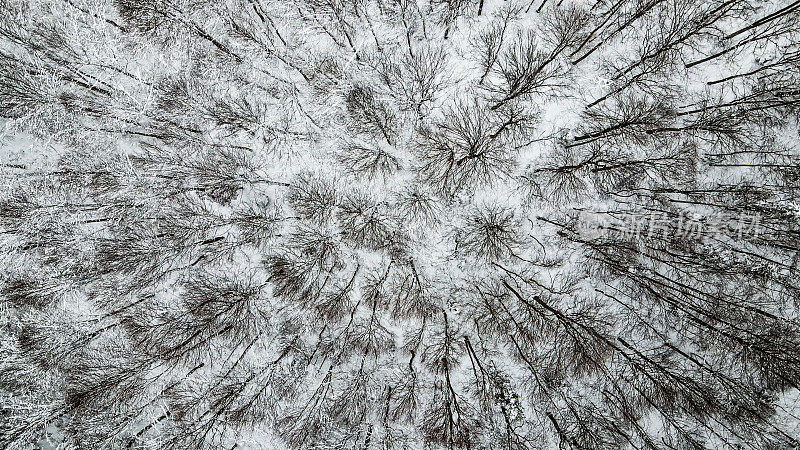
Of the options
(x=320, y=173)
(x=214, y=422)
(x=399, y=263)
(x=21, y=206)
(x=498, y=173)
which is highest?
(x=498, y=173)

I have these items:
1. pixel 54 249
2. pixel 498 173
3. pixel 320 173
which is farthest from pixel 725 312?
pixel 54 249

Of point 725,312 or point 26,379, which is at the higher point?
point 725,312

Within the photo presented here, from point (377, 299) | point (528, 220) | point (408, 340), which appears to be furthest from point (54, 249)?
point (528, 220)

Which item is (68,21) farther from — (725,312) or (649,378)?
(725,312)

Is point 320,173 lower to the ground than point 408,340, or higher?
higher

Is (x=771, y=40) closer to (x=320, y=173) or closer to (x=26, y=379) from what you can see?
(x=320, y=173)

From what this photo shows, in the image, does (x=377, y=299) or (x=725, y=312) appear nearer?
(x=725, y=312)
